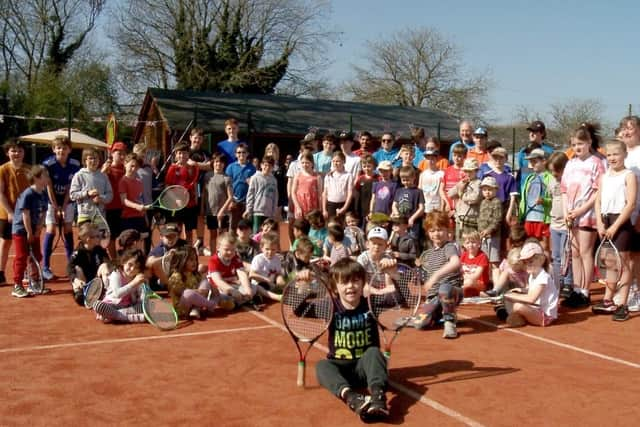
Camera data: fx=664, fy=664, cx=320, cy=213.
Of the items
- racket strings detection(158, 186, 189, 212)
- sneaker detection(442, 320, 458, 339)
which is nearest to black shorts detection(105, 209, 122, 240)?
racket strings detection(158, 186, 189, 212)

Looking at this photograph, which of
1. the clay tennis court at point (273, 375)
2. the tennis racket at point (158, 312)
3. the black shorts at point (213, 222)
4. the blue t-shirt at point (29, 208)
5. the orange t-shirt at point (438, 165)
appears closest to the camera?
the clay tennis court at point (273, 375)

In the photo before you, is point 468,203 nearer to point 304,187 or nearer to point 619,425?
point 304,187

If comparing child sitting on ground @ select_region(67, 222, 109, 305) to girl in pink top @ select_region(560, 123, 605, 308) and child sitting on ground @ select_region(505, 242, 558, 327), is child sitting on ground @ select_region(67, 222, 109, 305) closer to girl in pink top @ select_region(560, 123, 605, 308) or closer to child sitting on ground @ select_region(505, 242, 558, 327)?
child sitting on ground @ select_region(505, 242, 558, 327)

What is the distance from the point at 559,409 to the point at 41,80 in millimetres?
36930

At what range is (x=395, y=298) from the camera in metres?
4.58

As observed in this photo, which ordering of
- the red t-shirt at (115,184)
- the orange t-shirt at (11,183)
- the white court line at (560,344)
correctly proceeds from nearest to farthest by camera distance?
the white court line at (560,344) → the orange t-shirt at (11,183) → the red t-shirt at (115,184)

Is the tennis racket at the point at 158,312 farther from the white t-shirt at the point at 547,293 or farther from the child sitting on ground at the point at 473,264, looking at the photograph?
the white t-shirt at the point at 547,293

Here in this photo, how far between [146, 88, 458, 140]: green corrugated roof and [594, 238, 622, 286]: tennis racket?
16.3 meters

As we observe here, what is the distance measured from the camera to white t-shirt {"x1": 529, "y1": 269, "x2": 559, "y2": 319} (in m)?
6.26

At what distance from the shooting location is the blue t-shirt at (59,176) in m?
8.25

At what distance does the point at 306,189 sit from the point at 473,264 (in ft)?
8.77

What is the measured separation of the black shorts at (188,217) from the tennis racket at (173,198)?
0.86 ft

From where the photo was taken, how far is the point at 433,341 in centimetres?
577

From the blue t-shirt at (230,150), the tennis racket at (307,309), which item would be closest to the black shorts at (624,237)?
the tennis racket at (307,309)
